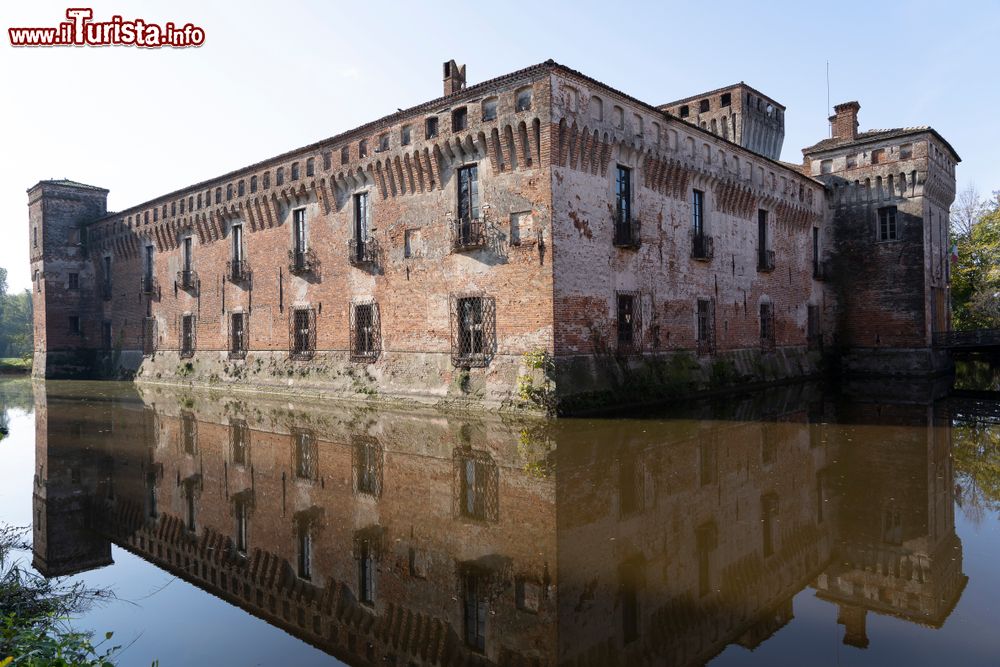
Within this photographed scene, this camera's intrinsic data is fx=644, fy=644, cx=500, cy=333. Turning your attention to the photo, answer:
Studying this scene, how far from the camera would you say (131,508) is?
8023mm

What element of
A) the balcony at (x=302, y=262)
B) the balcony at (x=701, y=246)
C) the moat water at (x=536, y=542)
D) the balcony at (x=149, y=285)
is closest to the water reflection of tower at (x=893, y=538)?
the moat water at (x=536, y=542)

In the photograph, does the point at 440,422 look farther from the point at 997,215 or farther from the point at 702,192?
the point at 997,215

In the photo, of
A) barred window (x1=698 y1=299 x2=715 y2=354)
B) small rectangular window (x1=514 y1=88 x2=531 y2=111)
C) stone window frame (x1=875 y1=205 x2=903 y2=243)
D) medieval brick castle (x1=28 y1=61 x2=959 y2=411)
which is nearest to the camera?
small rectangular window (x1=514 y1=88 x2=531 y2=111)

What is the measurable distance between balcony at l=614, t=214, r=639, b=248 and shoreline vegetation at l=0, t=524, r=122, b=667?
44.8 feet

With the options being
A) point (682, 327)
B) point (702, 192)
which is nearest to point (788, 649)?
point (682, 327)

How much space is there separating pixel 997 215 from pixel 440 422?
106ft

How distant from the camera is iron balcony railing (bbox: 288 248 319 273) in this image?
2133 cm

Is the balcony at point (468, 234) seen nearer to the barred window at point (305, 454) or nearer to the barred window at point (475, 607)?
the barred window at point (305, 454)

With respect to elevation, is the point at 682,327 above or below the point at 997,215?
below

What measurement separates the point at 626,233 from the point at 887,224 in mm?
15444

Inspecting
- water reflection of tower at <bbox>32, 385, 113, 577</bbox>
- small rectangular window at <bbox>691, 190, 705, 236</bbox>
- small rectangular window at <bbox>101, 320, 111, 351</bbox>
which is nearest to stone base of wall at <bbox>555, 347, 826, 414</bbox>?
small rectangular window at <bbox>691, 190, 705, 236</bbox>

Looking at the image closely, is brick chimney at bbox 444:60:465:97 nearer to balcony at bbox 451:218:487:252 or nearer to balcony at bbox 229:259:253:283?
balcony at bbox 451:218:487:252

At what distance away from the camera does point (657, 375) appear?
1750 centimetres

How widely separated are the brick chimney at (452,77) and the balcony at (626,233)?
6.28 metres
